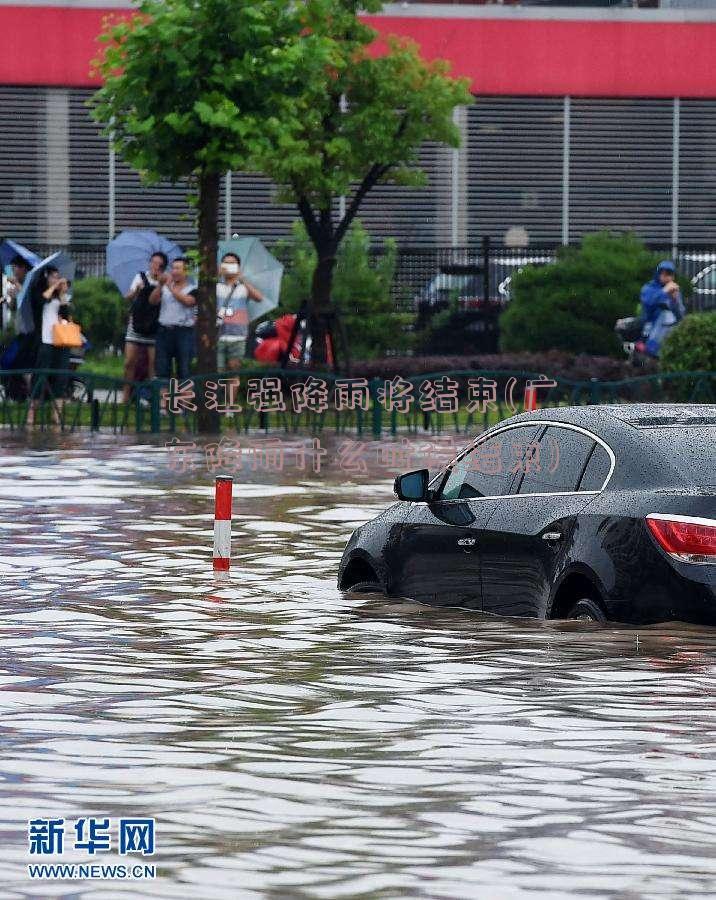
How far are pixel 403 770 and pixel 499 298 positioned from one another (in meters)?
34.6

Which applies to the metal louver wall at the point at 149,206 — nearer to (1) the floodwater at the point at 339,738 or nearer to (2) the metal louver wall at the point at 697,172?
(2) the metal louver wall at the point at 697,172

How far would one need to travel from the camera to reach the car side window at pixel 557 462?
11.8m

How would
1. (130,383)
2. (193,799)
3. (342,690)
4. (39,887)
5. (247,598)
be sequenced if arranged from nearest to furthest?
(39,887)
(193,799)
(342,690)
(247,598)
(130,383)

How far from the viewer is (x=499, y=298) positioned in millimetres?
42688

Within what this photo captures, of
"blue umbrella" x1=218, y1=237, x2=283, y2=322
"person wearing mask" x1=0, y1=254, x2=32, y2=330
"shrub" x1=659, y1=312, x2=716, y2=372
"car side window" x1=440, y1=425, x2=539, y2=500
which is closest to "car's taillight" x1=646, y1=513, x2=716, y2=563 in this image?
"car side window" x1=440, y1=425, x2=539, y2=500

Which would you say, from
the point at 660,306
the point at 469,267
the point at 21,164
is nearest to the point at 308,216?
the point at 469,267

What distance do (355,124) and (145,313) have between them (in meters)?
6.79

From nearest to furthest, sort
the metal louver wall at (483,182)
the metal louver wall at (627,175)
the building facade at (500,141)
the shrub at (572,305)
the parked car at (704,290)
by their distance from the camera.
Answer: the shrub at (572,305) → the parked car at (704,290) → the building facade at (500,141) → the metal louver wall at (483,182) → the metal louver wall at (627,175)

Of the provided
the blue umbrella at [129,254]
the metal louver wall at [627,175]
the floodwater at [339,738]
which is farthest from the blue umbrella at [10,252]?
the floodwater at [339,738]

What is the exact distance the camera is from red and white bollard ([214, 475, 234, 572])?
14961 millimetres

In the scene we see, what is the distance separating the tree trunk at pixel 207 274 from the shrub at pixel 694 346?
6.11 meters

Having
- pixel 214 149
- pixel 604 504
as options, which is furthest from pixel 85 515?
pixel 214 149

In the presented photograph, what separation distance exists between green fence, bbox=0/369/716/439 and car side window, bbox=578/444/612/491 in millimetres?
18554

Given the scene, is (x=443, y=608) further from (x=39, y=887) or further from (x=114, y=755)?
(x=39, y=887)
